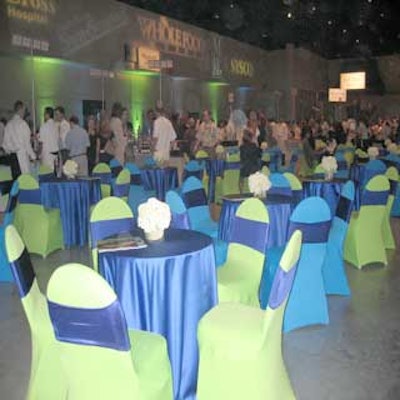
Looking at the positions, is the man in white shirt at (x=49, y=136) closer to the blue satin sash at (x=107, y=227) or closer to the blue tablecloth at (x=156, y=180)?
the blue tablecloth at (x=156, y=180)

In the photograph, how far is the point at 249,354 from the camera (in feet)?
8.45

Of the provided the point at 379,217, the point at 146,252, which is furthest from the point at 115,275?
the point at 379,217

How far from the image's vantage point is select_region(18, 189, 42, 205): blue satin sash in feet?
19.5

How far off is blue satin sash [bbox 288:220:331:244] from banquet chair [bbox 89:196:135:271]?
1176 millimetres

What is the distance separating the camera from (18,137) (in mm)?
9055

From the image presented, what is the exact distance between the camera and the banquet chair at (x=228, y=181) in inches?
379

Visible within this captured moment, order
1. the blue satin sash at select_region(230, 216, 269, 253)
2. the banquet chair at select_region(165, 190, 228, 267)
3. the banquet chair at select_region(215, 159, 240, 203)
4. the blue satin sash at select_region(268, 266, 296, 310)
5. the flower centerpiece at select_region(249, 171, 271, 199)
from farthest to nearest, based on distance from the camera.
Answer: the banquet chair at select_region(215, 159, 240, 203) < the flower centerpiece at select_region(249, 171, 271, 199) < the banquet chair at select_region(165, 190, 228, 267) < the blue satin sash at select_region(230, 216, 269, 253) < the blue satin sash at select_region(268, 266, 296, 310)

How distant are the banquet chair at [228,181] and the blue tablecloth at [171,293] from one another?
257 inches

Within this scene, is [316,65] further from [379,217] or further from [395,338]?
[395,338]

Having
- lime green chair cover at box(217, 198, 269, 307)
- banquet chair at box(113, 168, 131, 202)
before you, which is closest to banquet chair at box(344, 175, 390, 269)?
lime green chair cover at box(217, 198, 269, 307)

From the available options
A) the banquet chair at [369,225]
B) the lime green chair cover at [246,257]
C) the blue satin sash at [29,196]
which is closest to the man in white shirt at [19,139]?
the blue satin sash at [29,196]

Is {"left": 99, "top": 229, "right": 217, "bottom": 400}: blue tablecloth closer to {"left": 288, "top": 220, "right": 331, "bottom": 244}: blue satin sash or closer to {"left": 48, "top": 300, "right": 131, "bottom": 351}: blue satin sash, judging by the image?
{"left": 48, "top": 300, "right": 131, "bottom": 351}: blue satin sash

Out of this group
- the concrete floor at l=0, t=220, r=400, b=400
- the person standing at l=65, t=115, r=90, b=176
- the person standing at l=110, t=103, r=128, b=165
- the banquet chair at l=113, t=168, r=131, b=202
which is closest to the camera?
the concrete floor at l=0, t=220, r=400, b=400

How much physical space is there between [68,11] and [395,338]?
10036 mm
